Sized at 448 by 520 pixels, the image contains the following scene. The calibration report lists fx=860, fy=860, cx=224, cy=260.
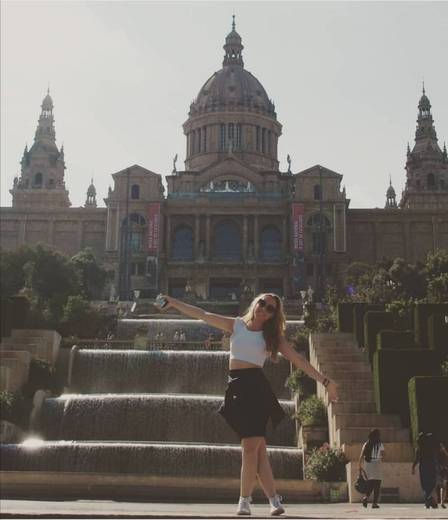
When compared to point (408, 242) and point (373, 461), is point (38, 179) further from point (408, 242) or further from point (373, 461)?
point (373, 461)

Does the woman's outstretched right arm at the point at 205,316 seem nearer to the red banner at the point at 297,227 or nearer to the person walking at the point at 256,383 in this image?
the person walking at the point at 256,383

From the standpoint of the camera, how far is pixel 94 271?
Result: 71.5m

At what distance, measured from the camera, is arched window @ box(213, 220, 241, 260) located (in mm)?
85812

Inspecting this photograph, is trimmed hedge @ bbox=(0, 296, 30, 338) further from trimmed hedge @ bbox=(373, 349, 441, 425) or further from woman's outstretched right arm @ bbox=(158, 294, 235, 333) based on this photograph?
woman's outstretched right arm @ bbox=(158, 294, 235, 333)

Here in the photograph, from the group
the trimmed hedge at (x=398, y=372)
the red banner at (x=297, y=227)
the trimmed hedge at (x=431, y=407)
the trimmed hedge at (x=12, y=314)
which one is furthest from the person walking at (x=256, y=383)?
the red banner at (x=297, y=227)

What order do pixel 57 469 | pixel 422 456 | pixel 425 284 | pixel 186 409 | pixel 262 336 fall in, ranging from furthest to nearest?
pixel 425 284 < pixel 186 409 < pixel 57 469 < pixel 422 456 < pixel 262 336

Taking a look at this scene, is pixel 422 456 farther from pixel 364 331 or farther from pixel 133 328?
pixel 133 328

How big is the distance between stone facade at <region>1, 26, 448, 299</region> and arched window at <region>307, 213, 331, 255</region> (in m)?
0.10

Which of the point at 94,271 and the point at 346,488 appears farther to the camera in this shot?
the point at 94,271

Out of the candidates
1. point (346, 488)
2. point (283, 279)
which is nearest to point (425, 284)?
point (283, 279)

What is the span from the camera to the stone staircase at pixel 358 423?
776 inches

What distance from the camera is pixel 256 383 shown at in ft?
25.7

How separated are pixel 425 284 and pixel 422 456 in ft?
143

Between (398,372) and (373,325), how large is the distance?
5559mm
